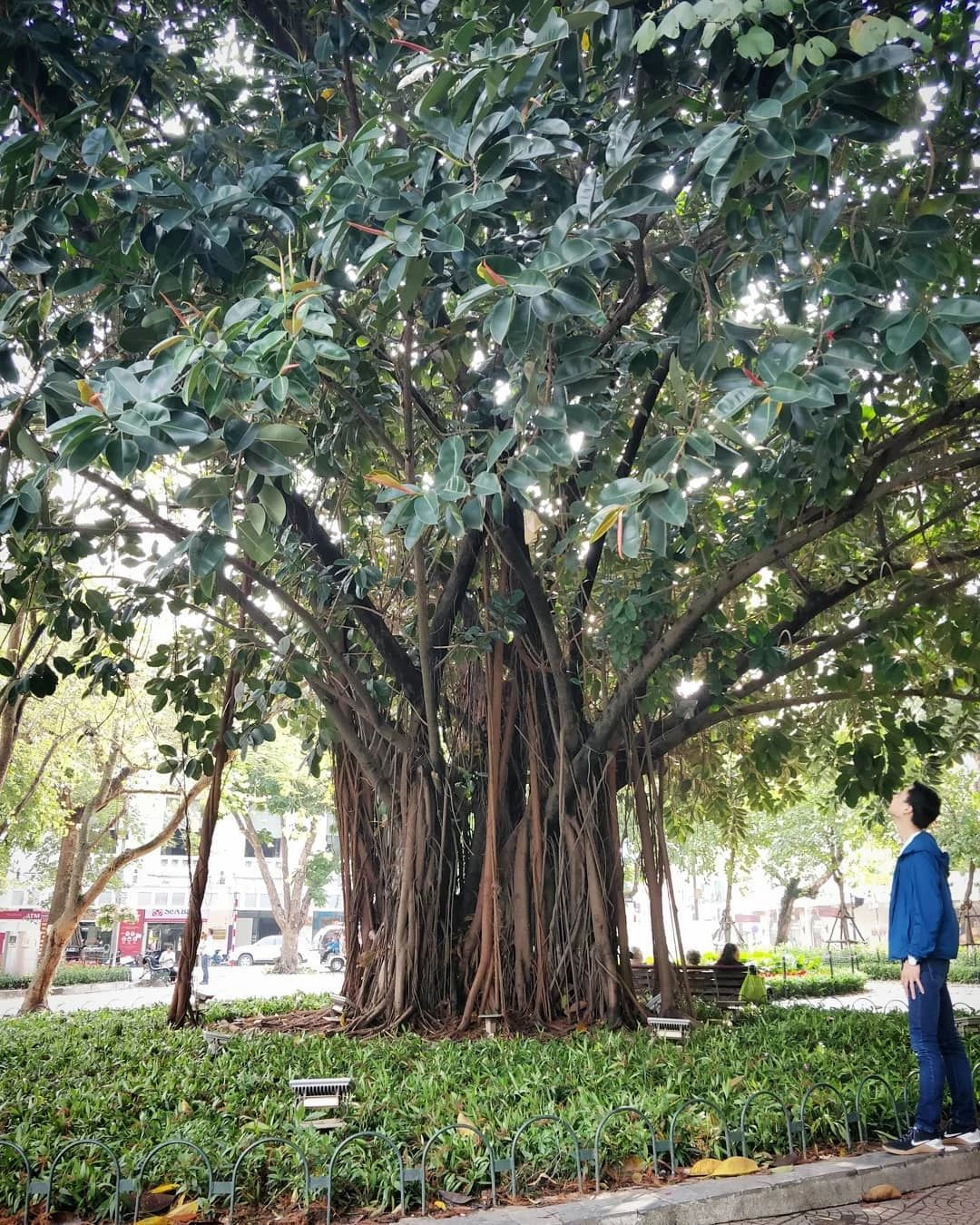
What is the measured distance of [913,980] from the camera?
3436 millimetres

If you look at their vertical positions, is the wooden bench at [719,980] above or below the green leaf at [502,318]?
below

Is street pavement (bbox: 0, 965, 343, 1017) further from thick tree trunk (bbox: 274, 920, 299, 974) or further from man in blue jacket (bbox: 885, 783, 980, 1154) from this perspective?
man in blue jacket (bbox: 885, 783, 980, 1154)

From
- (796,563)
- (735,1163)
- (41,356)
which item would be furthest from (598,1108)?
(796,563)

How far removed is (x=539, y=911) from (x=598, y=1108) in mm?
2211

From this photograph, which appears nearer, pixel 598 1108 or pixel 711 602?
pixel 598 1108

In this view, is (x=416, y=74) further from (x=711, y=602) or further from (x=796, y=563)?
(x=796, y=563)

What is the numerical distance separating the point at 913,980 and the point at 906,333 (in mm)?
2217

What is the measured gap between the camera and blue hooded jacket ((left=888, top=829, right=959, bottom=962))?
11.3ft

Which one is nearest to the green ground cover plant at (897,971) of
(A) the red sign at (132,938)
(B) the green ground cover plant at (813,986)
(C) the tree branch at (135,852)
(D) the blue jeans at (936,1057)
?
(B) the green ground cover plant at (813,986)

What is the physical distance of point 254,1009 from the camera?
24.7ft

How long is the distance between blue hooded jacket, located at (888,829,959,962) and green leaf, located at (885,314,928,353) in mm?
1839

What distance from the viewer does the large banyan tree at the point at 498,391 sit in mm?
2521

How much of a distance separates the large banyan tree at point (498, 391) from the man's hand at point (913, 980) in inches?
70.2

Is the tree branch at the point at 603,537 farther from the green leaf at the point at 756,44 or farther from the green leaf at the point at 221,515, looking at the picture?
the green leaf at the point at 221,515
